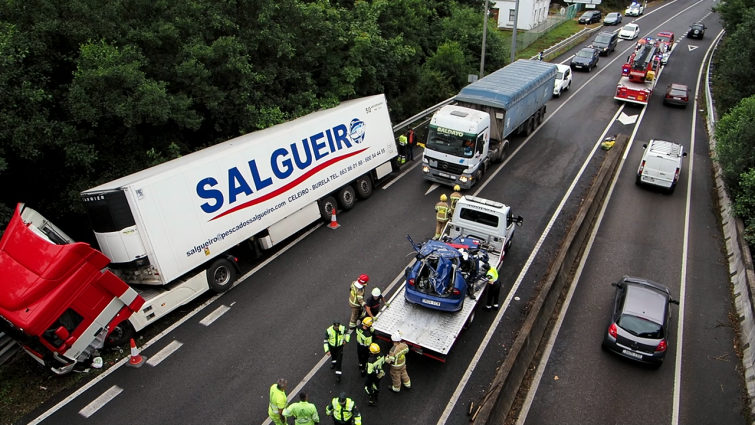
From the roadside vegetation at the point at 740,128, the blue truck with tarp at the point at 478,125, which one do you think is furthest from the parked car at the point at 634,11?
the blue truck with tarp at the point at 478,125

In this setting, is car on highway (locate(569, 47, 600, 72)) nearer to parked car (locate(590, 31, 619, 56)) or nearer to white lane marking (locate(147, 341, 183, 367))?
parked car (locate(590, 31, 619, 56))

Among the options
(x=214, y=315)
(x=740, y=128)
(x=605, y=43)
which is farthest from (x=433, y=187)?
(x=605, y=43)

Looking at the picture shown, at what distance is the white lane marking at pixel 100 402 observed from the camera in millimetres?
10180

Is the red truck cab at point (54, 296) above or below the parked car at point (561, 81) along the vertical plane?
above

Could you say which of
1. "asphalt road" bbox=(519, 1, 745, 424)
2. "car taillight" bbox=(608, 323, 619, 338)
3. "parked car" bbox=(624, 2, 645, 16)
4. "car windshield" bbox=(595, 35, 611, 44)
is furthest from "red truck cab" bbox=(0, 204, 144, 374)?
"parked car" bbox=(624, 2, 645, 16)

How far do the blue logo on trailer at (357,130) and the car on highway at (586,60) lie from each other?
2672 cm

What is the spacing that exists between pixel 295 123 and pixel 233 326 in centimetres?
716

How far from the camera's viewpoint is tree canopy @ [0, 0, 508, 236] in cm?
1363

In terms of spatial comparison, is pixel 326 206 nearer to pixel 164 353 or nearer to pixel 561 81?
pixel 164 353

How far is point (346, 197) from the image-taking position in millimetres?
18109

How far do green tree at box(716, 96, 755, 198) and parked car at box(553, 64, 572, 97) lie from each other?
1299cm

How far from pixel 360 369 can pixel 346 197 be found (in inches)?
323

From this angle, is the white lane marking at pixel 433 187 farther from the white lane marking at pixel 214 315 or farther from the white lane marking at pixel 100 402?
the white lane marking at pixel 100 402

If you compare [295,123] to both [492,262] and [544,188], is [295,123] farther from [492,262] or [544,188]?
[544,188]
